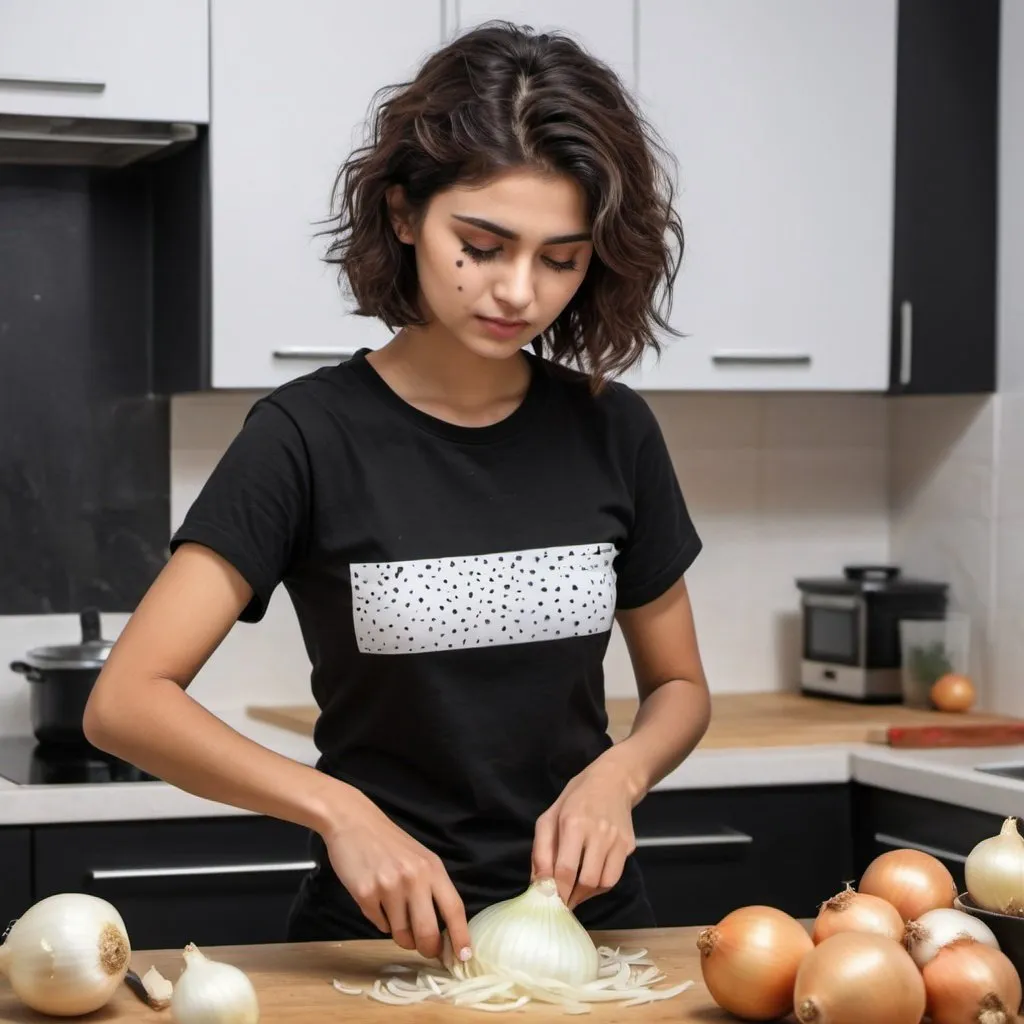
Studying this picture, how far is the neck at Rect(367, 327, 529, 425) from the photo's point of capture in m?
1.52

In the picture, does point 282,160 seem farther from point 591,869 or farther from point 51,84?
point 591,869

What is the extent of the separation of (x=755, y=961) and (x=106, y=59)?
1.75m

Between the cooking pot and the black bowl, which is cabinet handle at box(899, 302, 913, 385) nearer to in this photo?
the cooking pot

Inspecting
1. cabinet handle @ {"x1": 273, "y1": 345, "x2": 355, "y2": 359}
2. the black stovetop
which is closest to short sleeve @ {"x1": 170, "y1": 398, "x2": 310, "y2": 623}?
the black stovetop

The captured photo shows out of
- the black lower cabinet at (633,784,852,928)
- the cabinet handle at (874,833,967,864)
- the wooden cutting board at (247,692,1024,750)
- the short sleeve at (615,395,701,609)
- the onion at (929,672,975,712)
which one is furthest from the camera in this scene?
the onion at (929,672,975,712)

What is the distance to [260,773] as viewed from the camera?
4.27ft

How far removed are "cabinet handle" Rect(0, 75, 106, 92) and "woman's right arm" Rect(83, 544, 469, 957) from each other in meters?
1.27

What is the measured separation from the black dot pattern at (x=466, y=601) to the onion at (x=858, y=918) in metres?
0.38

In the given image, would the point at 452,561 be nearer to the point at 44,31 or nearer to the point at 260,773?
the point at 260,773

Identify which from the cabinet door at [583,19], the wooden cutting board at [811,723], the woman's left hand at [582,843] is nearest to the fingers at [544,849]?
the woman's left hand at [582,843]

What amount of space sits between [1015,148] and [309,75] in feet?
3.86

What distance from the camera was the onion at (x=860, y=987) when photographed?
108 cm

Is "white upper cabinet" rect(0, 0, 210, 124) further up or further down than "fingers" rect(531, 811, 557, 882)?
further up

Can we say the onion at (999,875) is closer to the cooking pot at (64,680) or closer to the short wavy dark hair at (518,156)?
the short wavy dark hair at (518,156)
